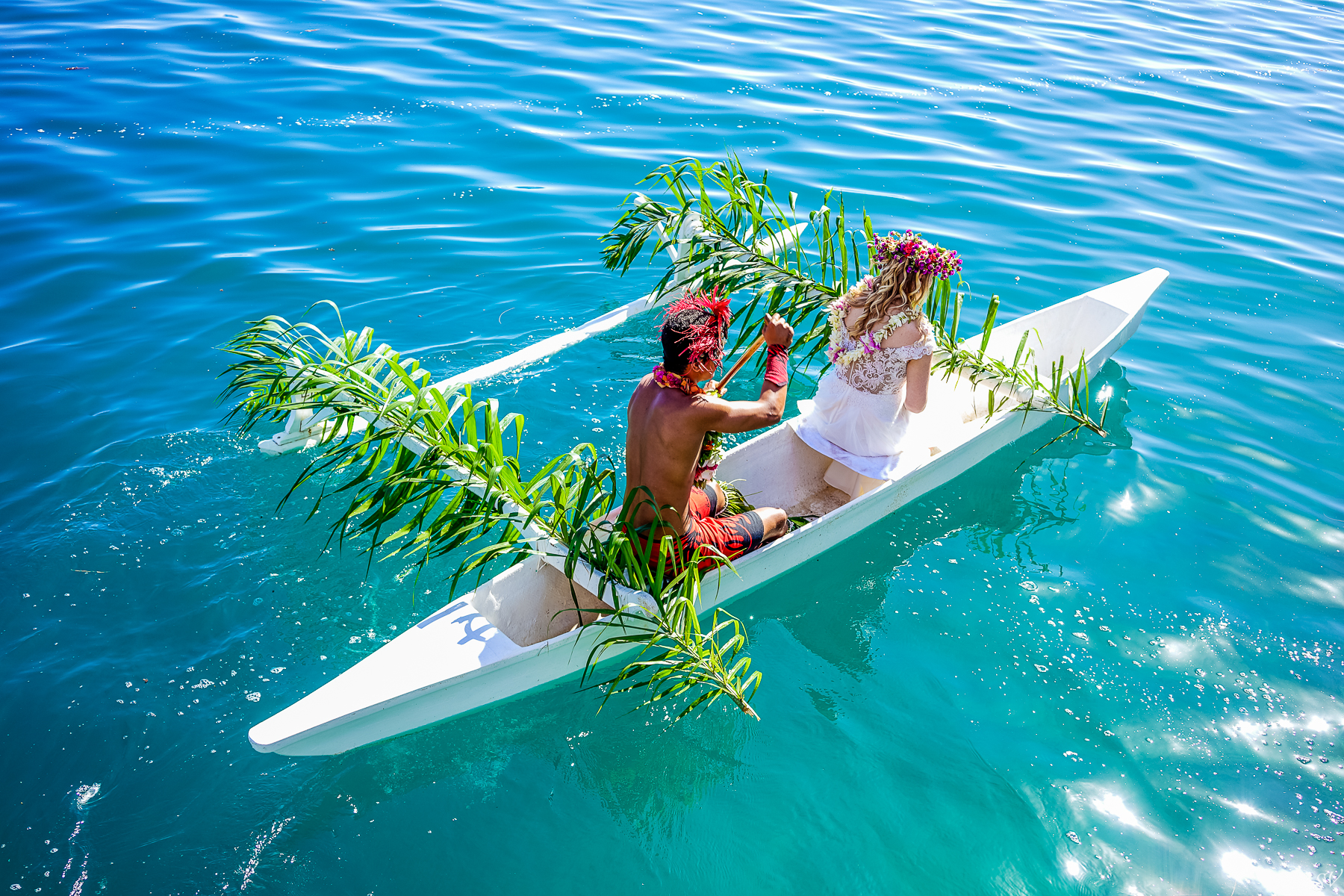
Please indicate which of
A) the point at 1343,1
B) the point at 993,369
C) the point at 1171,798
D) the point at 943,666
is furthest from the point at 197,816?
the point at 1343,1

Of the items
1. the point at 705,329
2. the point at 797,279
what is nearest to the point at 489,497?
the point at 705,329

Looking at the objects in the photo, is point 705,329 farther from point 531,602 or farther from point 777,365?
point 531,602

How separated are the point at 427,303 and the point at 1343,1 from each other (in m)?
22.0

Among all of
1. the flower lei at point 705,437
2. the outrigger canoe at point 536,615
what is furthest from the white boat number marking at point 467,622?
the flower lei at point 705,437

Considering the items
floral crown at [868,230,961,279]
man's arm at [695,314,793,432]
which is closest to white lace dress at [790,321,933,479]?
floral crown at [868,230,961,279]

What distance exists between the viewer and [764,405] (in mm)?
4234

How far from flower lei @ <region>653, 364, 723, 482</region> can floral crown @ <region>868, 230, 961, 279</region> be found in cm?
154

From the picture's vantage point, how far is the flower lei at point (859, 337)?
5.30 meters

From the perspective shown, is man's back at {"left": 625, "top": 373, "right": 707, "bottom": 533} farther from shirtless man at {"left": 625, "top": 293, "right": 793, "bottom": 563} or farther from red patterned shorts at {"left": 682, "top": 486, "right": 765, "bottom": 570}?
red patterned shorts at {"left": 682, "top": 486, "right": 765, "bottom": 570}

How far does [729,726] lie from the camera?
4.43 meters

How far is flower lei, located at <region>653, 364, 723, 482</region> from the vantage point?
4.04 m

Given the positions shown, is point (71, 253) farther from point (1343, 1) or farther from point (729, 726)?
point (1343, 1)

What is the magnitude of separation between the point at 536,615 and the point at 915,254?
10.0 ft

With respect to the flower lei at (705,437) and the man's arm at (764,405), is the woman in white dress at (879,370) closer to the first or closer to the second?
the man's arm at (764,405)
